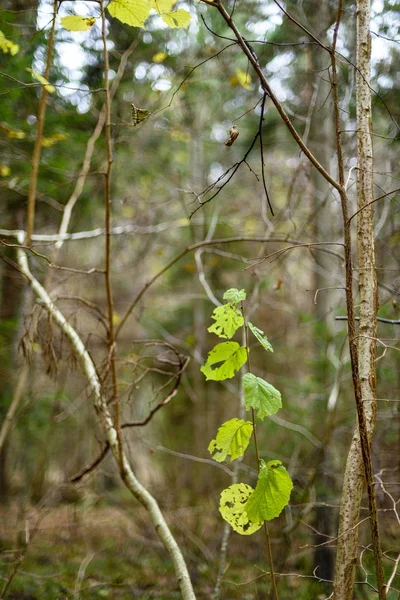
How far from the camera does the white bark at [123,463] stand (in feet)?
7.21

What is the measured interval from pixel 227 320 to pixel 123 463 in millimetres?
1025

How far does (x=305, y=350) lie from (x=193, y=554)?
4.18 meters

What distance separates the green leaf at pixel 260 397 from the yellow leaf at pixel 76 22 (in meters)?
1.60

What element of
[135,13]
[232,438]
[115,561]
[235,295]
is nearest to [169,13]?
[135,13]

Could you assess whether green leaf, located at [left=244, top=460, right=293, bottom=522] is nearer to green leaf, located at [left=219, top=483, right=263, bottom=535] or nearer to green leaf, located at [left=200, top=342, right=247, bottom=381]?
green leaf, located at [left=219, top=483, right=263, bottom=535]

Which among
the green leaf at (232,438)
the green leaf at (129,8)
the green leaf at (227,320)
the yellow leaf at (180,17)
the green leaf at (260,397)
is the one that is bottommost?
the green leaf at (232,438)

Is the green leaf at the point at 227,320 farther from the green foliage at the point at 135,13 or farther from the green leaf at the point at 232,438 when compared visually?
the green foliage at the point at 135,13

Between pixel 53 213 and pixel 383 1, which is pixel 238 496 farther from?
pixel 53 213

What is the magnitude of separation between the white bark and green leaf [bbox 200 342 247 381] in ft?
2.43

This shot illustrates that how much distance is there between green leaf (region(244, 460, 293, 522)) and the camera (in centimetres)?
164

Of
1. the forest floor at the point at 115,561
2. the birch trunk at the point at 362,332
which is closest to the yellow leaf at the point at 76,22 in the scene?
the birch trunk at the point at 362,332

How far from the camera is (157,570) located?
5.27 m

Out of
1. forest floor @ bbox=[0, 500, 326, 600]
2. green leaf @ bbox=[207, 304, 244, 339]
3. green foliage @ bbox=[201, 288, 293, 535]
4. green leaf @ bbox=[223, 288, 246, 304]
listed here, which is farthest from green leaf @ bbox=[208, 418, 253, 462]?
forest floor @ bbox=[0, 500, 326, 600]

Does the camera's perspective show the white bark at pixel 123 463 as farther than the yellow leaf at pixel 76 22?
Yes
